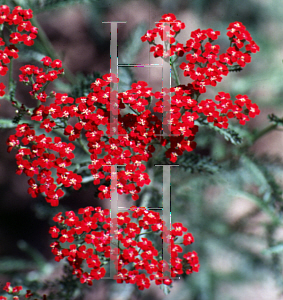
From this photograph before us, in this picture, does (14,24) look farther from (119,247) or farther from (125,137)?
(119,247)

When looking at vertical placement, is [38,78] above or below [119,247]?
above

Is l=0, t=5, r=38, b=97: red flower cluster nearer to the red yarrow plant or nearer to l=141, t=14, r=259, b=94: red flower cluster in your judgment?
the red yarrow plant

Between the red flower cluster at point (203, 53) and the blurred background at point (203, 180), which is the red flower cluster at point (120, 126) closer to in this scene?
the red flower cluster at point (203, 53)

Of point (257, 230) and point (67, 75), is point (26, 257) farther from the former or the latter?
point (257, 230)

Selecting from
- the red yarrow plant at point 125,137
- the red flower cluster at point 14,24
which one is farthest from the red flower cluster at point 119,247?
the red flower cluster at point 14,24

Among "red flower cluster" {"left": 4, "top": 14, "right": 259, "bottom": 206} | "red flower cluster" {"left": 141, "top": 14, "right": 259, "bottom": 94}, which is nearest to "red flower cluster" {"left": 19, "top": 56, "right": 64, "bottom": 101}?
"red flower cluster" {"left": 4, "top": 14, "right": 259, "bottom": 206}

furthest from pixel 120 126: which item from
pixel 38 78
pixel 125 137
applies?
pixel 38 78

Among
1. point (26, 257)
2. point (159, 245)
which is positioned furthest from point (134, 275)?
point (26, 257)

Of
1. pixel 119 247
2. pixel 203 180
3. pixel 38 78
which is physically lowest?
pixel 119 247
